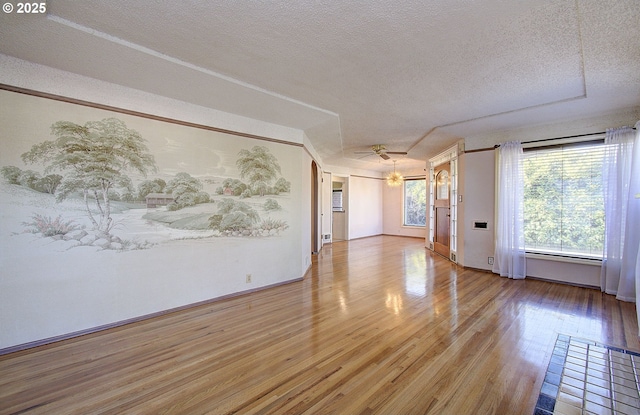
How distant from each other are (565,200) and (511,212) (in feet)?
2.53

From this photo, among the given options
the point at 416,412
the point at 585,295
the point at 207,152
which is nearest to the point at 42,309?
the point at 207,152

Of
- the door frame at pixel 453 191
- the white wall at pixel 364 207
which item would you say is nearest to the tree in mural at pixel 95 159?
the door frame at pixel 453 191

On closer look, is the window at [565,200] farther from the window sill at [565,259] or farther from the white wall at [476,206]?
the white wall at [476,206]

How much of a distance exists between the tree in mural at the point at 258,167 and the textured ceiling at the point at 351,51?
61cm

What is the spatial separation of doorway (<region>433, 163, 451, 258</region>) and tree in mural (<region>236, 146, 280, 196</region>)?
4.39 m

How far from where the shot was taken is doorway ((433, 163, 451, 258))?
6.41 m

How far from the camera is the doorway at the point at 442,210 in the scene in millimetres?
6414

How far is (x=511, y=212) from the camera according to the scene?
15.5ft

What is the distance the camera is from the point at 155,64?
255 cm

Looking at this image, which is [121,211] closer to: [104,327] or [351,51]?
A: [104,327]

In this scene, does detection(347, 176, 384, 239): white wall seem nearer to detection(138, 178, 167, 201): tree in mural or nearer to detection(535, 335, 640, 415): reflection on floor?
detection(138, 178, 167, 201): tree in mural

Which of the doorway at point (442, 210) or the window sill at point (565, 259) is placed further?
the doorway at point (442, 210)

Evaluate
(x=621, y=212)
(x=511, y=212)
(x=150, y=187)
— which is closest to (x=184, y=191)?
(x=150, y=187)

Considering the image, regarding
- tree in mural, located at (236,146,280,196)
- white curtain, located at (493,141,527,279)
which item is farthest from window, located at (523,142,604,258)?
tree in mural, located at (236,146,280,196)
